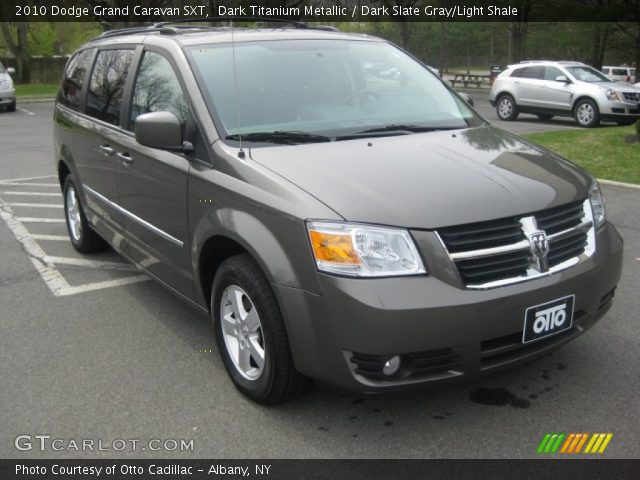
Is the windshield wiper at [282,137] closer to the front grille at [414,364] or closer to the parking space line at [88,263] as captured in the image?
the front grille at [414,364]

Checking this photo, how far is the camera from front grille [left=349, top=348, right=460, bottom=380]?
2.75 m

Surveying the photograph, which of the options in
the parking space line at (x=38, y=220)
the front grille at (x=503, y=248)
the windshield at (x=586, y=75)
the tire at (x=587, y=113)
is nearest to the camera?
the front grille at (x=503, y=248)

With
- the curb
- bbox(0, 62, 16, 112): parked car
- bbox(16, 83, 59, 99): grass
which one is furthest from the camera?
bbox(16, 83, 59, 99): grass

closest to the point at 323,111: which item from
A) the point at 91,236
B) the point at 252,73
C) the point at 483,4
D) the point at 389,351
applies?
the point at 252,73

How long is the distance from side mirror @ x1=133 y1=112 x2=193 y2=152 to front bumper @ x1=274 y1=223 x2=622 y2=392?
1.11 metres

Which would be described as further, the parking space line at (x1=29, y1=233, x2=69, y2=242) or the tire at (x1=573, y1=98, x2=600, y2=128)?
the tire at (x1=573, y1=98, x2=600, y2=128)

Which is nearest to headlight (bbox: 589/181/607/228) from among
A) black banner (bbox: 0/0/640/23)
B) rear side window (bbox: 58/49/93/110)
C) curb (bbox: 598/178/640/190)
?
rear side window (bbox: 58/49/93/110)

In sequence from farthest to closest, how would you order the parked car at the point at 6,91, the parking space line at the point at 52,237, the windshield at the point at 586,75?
the parked car at the point at 6,91 → the windshield at the point at 586,75 → the parking space line at the point at 52,237

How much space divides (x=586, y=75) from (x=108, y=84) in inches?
587

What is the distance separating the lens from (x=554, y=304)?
2.94 m

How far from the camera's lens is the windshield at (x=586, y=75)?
54.6 feet

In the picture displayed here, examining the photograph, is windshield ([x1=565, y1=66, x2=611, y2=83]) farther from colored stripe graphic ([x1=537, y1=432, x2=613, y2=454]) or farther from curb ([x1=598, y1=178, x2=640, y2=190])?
colored stripe graphic ([x1=537, y1=432, x2=613, y2=454])

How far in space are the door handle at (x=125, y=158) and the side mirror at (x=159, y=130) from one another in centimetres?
78

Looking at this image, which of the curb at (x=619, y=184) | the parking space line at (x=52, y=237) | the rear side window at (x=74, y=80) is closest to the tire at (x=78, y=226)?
the parking space line at (x=52, y=237)
